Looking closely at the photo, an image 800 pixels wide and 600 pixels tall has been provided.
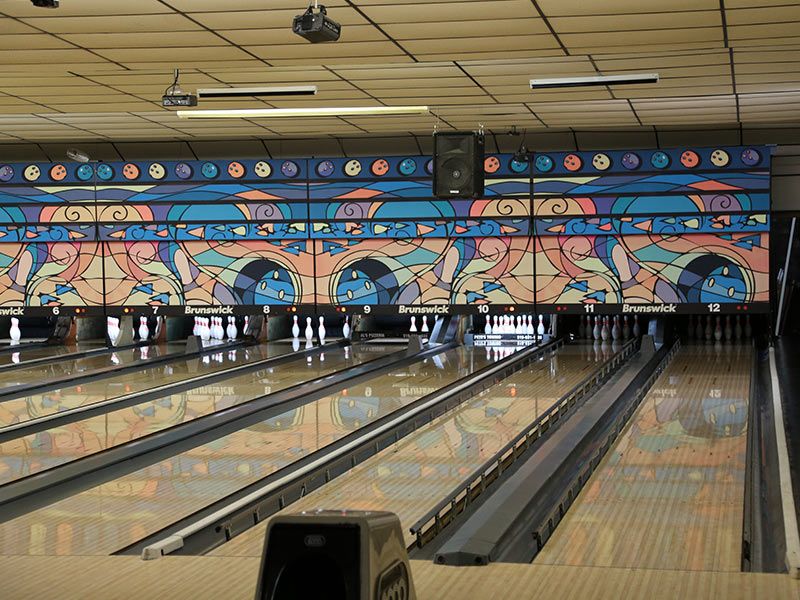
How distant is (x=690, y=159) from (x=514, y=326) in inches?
106

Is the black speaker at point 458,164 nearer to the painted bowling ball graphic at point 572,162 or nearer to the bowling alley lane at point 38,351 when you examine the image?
the painted bowling ball graphic at point 572,162

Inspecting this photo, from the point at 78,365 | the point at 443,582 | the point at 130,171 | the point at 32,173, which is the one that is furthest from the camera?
the point at 32,173

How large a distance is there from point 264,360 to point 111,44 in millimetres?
4895

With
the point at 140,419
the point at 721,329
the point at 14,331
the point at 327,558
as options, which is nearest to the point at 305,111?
the point at 140,419

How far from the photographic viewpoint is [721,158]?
382 inches

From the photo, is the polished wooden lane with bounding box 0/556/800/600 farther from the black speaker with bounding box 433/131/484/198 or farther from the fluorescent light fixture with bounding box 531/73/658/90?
the black speaker with bounding box 433/131/484/198

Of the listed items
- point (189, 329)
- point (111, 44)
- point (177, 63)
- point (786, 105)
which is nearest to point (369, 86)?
point (177, 63)

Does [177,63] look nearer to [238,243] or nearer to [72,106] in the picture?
[72,106]

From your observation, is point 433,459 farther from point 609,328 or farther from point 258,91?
point 609,328

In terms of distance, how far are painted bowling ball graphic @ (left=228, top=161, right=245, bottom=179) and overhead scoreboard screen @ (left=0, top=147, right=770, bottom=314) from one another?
2 cm

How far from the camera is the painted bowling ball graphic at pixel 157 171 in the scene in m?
10.6

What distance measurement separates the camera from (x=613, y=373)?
896 cm

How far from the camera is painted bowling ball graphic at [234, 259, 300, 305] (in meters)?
10.5

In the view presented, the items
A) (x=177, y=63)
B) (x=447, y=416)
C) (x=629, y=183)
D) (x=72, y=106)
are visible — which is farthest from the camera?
(x=629, y=183)
